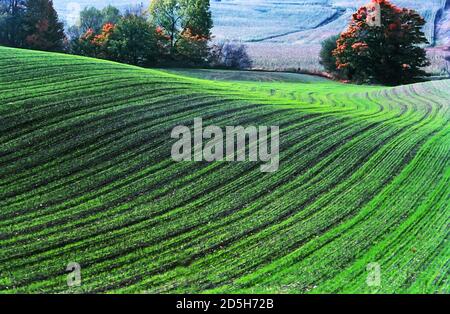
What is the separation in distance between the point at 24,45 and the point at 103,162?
4356 centimetres

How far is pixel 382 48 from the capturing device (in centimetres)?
5819

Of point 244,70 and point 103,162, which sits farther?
point 244,70

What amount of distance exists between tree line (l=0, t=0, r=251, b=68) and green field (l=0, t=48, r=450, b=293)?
85.2ft

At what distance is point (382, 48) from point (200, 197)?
144 feet

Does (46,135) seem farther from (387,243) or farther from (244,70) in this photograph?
(244,70)

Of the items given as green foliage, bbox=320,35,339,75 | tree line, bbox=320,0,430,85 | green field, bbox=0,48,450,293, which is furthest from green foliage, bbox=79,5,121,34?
green field, bbox=0,48,450,293

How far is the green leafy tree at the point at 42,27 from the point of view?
198 feet

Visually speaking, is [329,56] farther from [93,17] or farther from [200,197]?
[200,197]

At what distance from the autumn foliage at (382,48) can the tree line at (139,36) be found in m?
11.2

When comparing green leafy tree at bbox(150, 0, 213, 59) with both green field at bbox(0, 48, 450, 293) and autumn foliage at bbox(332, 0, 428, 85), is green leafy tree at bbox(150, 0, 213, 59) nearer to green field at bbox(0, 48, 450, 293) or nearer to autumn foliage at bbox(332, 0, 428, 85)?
autumn foliage at bbox(332, 0, 428, 85)

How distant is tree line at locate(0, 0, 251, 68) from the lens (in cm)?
5703

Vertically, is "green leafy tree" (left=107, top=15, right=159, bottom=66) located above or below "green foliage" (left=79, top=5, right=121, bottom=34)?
below

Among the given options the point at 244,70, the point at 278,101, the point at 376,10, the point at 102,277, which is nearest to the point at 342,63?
the point at 376,10
